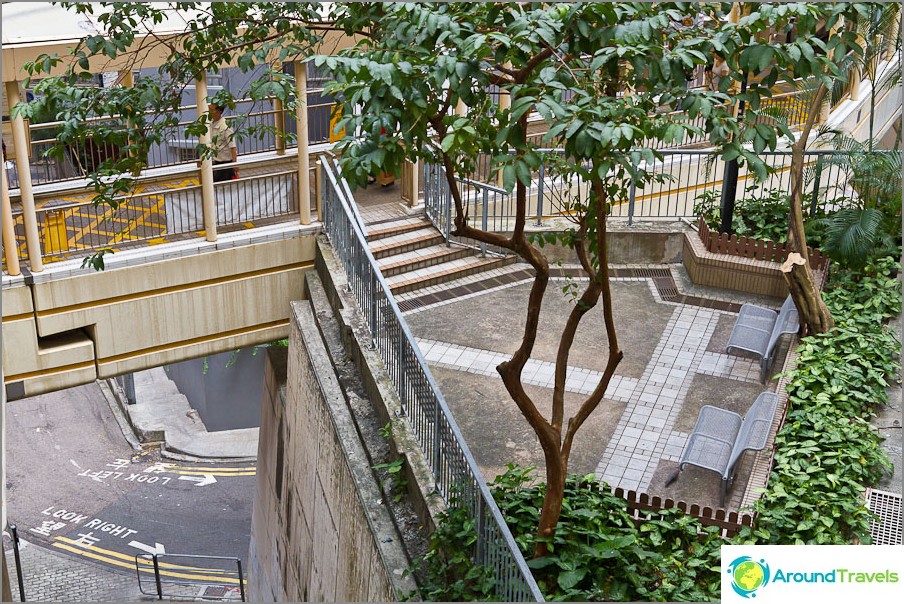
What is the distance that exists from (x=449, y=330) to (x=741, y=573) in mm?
6470

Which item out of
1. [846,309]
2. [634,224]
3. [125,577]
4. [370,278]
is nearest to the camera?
[370,278]

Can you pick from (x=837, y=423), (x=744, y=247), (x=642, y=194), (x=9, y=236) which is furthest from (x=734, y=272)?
(x=9, y=236)

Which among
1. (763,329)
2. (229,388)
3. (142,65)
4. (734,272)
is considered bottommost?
(229,388)

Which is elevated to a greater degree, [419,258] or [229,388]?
[419,258]

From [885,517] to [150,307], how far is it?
26.0 feet

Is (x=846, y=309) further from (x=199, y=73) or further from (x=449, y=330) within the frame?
(x=199, y=73)

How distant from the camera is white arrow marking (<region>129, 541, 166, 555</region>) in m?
20.8

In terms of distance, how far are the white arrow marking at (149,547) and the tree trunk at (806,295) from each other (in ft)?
45.8

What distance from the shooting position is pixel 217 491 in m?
22.8

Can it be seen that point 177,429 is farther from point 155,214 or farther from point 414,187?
point 155,214

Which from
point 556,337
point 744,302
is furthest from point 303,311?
point 744,302

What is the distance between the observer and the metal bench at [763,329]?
37.7ft

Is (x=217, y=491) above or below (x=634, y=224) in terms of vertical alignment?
below

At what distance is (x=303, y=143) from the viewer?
12289 mm
